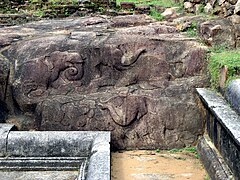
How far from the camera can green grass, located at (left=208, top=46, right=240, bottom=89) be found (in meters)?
4.14

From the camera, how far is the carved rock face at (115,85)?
4582 millimetres

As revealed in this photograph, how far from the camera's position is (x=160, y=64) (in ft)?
15.6

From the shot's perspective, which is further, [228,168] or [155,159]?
[155,159]

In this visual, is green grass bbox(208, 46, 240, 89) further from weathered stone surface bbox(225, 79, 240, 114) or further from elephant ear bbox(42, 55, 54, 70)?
elephant ear bbox(42, 55, 54, 70)

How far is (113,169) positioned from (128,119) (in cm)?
70

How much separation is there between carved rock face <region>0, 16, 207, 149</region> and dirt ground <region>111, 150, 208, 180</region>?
0.18 m

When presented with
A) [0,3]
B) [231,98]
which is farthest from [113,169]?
[0,3]

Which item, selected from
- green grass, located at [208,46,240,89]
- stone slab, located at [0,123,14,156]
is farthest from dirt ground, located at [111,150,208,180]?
stone slab, located at [0,123,14,156]

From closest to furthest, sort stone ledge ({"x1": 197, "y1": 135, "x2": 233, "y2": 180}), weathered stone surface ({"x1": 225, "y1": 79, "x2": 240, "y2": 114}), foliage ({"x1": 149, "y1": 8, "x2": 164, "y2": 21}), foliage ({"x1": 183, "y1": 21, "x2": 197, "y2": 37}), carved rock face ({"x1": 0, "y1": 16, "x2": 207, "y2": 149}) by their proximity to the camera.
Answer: stone ledge ({"x1": 197, "y1": 135, "x2": 233, "y2": 180}), weathered stone surface ({"x1": 225, "y1": 79, "x2": 240, "y2": 114}), carved rock face ({"x1": 0, "y1": 16, "x2": 207, "y2": 149}), foliage ({"x1": 183, "y1": 21, "x2": 197, "y2": 37}), foliage ({"x1": 149, "y1": 8, "x2": 164, "y2": 21})

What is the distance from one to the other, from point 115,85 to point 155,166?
1090 mm

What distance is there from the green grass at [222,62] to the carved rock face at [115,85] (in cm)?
15

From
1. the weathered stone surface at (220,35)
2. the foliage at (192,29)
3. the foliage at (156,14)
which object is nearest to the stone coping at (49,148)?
the weathered stone surface at (220,35)

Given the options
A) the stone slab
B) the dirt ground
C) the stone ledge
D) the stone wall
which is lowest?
the dirt ground

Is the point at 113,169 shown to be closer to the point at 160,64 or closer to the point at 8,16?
the point at 160,64
